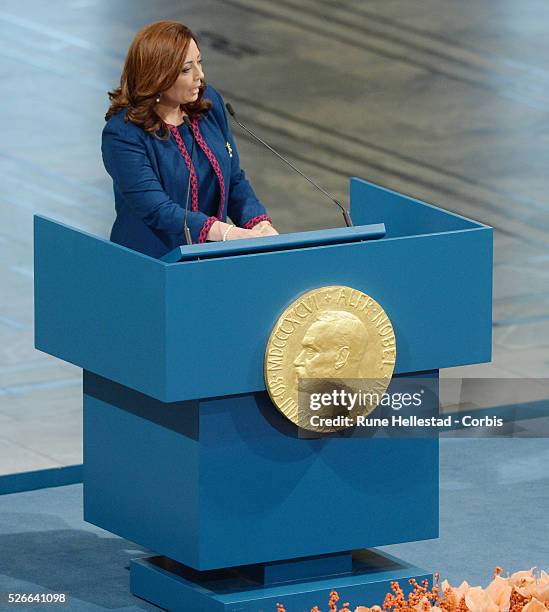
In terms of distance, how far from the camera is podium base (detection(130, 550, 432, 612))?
5.19 m

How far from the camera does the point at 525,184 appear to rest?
1007cm

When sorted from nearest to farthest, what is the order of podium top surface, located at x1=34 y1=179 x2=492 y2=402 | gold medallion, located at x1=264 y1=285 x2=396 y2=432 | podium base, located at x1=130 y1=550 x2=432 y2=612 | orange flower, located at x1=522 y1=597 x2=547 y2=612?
orange flower, located at x1=522 y1=597 x2=547 y2=612, podium top surface, located at x1=34 y1=179 x2=492 y2=402, gold medallion, located at x1=264 y1=285 x2=396 y2=432, podium base, located at x1=130 y1=550 x2=432 y2=612

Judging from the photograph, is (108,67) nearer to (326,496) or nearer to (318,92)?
(318,92)

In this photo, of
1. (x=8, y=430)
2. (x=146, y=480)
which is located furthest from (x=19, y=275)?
(x=146, y=480)

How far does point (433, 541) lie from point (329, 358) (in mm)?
1237

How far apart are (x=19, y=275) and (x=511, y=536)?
11.0 feet

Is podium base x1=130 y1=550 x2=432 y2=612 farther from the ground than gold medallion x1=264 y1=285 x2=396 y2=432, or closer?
closer

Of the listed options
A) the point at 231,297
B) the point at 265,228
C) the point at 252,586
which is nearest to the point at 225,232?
the point at 265,228

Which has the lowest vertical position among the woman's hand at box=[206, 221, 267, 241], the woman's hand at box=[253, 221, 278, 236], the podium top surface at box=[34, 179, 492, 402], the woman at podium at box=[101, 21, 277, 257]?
the podium top surface at box=[34, 179, 492, 402]

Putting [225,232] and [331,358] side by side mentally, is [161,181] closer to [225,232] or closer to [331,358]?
[225,232]

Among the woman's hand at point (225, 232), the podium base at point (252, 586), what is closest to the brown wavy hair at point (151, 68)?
the woman's hand at point (225, 232)

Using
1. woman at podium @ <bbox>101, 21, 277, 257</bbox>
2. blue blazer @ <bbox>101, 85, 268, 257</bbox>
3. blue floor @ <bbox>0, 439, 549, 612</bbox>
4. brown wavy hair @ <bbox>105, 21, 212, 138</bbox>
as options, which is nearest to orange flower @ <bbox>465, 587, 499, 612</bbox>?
blue floor @ <bbox>0, 439, 549, 612</bbox>

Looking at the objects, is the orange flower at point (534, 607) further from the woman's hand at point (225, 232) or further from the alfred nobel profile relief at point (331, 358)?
the woman's hand at point (225, 232)

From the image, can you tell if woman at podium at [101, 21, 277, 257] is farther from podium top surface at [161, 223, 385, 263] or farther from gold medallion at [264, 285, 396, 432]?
gold medallion at [264, 285, 396, 432]
